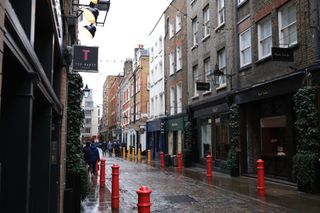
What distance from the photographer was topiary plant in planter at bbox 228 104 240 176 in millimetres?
19094

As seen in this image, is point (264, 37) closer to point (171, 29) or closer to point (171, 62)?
point (171, 62)

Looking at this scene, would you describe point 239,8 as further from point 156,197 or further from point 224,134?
point 156,197

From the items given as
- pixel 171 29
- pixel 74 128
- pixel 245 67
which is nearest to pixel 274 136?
pixel 245 67

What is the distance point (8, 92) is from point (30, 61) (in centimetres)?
35

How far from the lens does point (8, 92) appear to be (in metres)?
3.55

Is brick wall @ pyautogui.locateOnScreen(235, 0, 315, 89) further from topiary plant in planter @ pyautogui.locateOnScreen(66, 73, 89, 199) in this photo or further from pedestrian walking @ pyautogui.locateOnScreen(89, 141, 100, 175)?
topiary plant in planter @ pyautogui.locateOnScreen(66, 73, 89, 199)

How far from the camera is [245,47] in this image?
1927cm

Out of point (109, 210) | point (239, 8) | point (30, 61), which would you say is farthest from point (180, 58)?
point (30, 61)

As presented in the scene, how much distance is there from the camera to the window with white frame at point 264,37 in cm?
1694

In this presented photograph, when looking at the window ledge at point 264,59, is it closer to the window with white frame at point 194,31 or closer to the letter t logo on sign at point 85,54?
the letter t logo on sign at point 85,54

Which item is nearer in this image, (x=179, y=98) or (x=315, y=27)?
(x=315, y=27)

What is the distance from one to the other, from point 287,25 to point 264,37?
1918 millimetres

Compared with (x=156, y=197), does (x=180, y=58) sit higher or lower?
higher

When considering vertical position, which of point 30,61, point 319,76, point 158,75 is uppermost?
point 158,75
